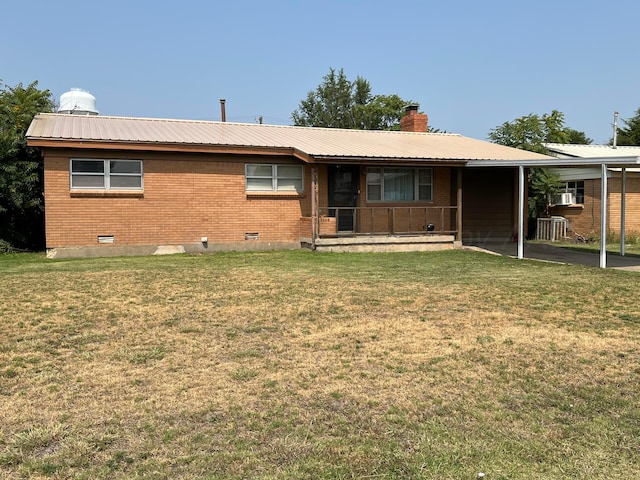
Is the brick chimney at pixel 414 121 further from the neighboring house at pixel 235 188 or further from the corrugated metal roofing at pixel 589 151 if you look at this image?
the corrugated metal roofing at pixel 589 151

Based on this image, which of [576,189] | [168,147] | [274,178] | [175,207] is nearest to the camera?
[168,147]

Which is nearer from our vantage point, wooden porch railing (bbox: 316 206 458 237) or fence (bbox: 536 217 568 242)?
wooden porch railing (bbox: 316 206 458 237)

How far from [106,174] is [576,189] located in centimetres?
1779

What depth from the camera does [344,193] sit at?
17.2 metres

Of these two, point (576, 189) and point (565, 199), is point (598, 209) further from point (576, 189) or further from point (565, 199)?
point (576, 189)

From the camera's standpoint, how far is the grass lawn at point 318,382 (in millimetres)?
3508

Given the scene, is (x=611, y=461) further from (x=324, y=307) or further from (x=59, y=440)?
(x=324, y=307)

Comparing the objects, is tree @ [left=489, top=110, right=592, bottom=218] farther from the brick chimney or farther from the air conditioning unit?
the brick chimney

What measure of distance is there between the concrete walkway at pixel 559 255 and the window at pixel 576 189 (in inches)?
200

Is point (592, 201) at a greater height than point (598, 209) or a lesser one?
greater

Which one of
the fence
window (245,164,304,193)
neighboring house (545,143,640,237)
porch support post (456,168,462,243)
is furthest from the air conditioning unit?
window (245,164,304,193)

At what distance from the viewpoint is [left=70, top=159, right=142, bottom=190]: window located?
14461mm

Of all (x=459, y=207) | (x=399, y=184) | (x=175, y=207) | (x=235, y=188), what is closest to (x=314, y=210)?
(x=235, y=188)

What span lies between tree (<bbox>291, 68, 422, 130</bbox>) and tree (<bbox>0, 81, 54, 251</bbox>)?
4275 centimetres
